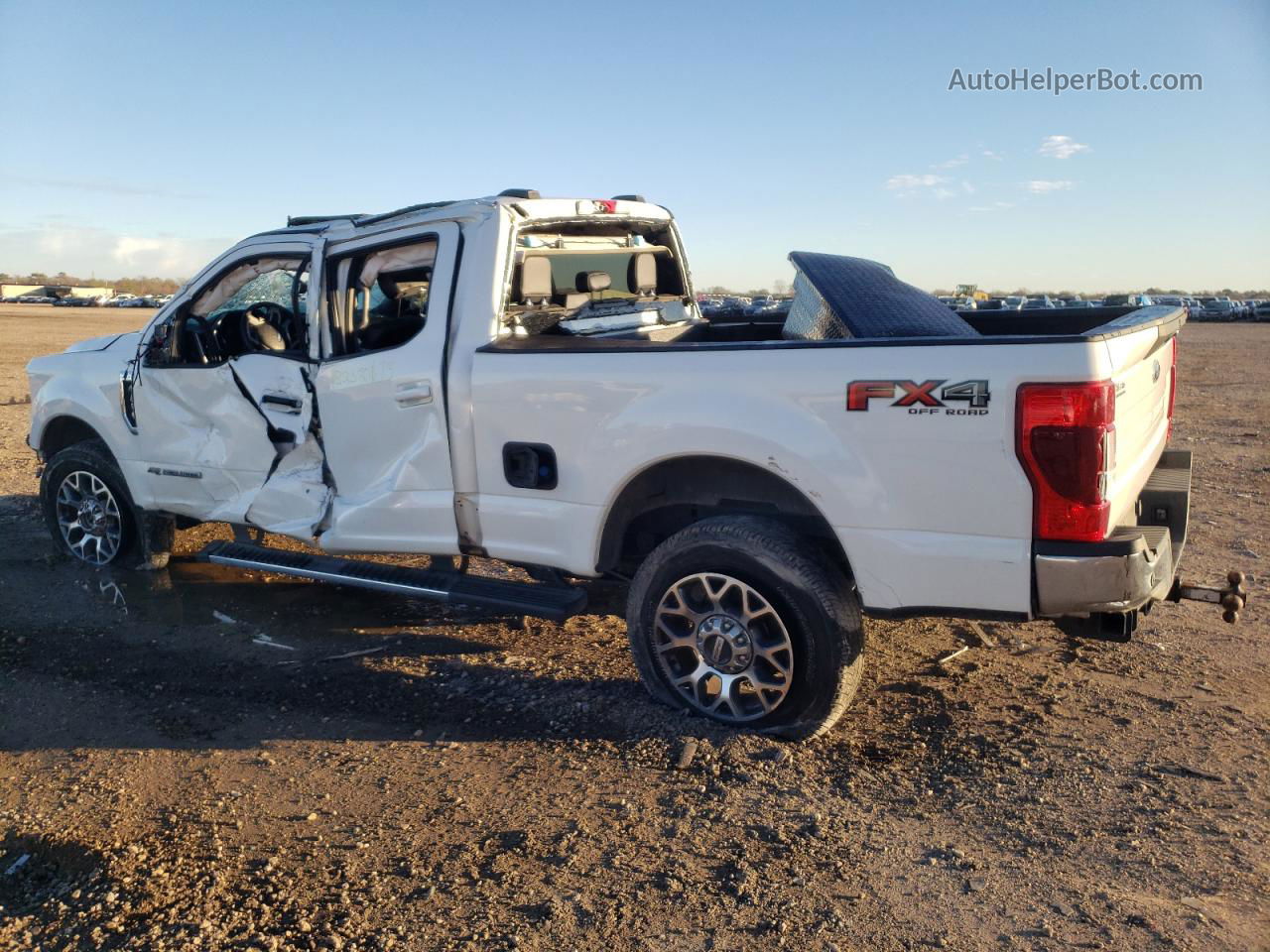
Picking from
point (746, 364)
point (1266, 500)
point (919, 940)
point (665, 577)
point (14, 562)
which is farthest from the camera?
point (1266, 500)

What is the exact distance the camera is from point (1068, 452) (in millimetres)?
3379

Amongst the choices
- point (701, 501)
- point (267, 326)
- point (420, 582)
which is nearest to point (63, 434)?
point (267, 326)

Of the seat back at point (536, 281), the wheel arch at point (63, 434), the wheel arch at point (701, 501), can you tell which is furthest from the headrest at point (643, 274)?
the wheel arch at point (63, 434)

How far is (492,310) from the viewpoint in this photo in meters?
4.84

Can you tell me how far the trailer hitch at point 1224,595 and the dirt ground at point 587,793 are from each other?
0.55 metres

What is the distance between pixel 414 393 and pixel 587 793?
7.05ft

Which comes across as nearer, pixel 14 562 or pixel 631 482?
pixel 631 482

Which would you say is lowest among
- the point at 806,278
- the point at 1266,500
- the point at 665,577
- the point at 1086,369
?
the point at 1266,500

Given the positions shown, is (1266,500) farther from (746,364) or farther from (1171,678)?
(746,364)

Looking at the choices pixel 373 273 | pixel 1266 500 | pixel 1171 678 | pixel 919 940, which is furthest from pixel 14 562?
pixel 1266 500

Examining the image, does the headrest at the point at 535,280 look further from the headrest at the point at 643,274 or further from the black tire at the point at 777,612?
the black tire at the point at 777,612

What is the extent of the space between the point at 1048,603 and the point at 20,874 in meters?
3.56

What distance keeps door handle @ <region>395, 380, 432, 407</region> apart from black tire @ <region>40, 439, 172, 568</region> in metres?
2.54

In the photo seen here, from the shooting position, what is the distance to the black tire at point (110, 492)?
21.1 ft
